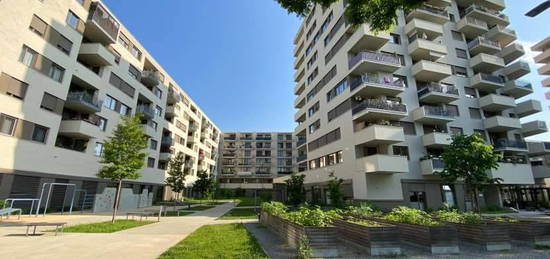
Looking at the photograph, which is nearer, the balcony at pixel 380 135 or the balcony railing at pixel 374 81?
the balcony at pixel 380 135

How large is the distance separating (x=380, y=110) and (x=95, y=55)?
102 feet

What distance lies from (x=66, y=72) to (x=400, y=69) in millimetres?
35128

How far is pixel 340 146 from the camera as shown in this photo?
98.8 feet

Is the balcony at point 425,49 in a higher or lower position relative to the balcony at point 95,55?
higher

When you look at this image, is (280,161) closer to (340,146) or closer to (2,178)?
(340,146)

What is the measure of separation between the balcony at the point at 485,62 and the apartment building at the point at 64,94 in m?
42.6

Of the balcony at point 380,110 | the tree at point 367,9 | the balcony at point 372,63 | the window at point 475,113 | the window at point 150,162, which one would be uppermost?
the balcony at point 372,63

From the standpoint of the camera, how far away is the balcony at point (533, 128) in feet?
113

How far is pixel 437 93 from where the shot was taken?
2861 cm

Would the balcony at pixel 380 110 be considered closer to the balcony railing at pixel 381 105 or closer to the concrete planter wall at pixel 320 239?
the balcony railing at pixel 381 105

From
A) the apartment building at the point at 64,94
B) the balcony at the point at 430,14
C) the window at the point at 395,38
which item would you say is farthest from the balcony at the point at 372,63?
the apartment building at the point at 64,94

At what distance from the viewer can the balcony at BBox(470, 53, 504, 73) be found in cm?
3406

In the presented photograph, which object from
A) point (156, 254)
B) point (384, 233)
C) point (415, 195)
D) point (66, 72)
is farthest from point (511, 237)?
point (66, 72)

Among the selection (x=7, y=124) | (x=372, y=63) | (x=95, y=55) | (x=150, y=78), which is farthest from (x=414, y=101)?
(x=7, y=124)
